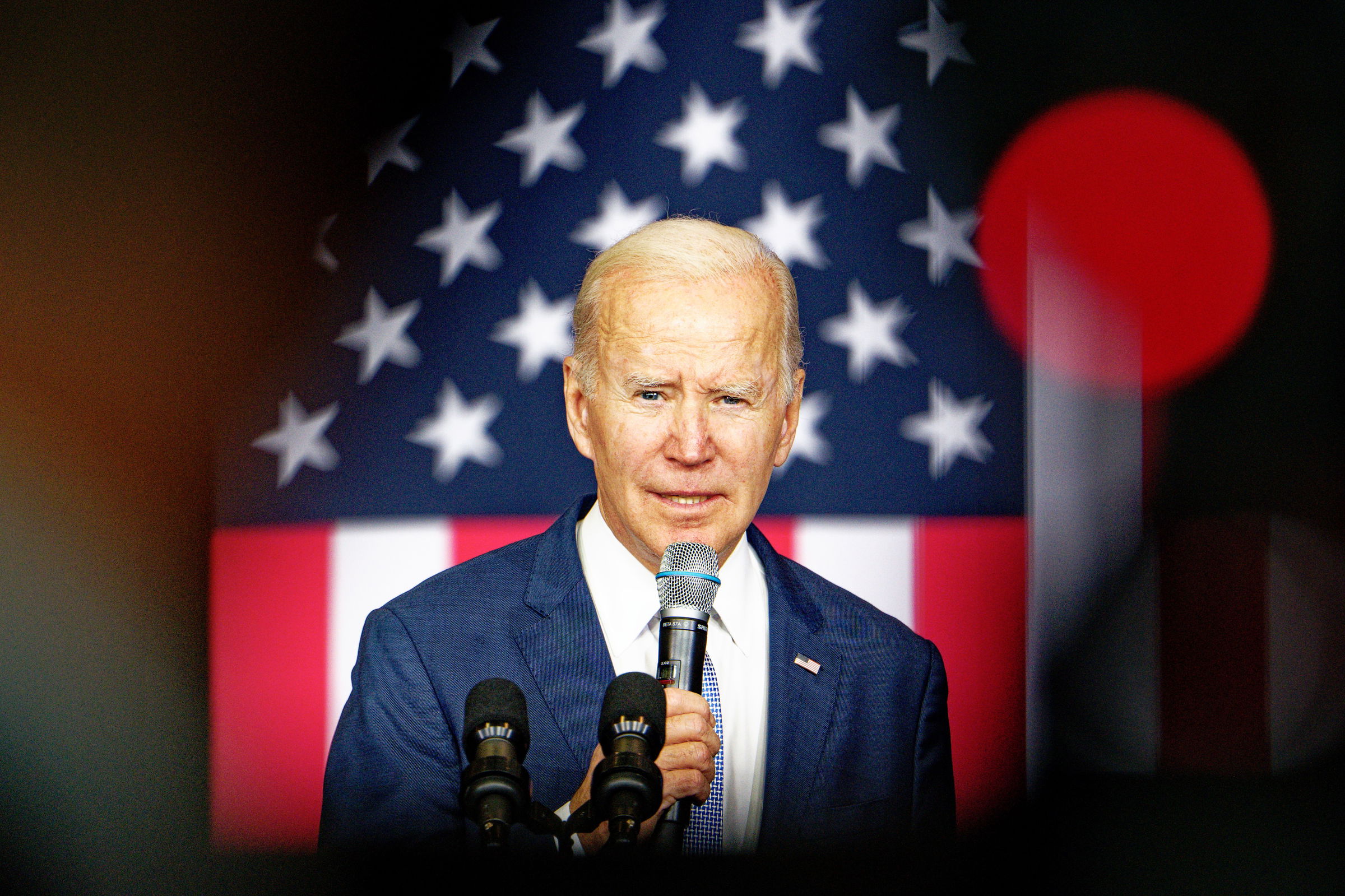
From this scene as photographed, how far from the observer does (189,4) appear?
101 inches

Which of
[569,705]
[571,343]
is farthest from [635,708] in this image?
[571,343]

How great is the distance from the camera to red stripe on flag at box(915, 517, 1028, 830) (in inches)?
96.3

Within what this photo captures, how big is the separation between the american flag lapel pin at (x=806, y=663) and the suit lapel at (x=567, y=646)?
40 cm

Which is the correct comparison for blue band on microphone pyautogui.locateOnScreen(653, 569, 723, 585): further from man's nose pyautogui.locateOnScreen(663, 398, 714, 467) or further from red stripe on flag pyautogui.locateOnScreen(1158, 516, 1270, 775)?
red stripe on flag pyautogui.locateOnScreen(1158, 516, 1270, 775)

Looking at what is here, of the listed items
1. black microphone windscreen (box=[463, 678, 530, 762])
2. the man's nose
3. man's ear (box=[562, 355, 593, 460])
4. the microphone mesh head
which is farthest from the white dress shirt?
black microphone windscreen (box=[463, 678, 530, 762])

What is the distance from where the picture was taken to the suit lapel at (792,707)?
7.00 ft

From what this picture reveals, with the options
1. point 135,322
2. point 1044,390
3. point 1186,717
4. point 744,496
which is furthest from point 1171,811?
point 135,322

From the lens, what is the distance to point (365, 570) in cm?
245

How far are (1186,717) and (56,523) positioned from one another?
2.80 metres

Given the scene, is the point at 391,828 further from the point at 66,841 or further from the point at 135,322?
the point at 135,322

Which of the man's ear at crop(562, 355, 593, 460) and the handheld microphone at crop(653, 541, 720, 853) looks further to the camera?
the man's ear at crop(562, 355, 593, 460)

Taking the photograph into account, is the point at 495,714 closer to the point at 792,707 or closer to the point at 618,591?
the point at 618,591

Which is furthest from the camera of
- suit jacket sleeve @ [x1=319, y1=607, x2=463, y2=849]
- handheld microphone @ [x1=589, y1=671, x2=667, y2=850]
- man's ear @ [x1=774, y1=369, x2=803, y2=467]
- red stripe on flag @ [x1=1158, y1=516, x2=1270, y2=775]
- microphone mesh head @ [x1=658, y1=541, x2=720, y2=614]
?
red stripe on flag @ [x1=1158, y1=516, x2=1270, y2=775]

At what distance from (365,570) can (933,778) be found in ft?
4.55
